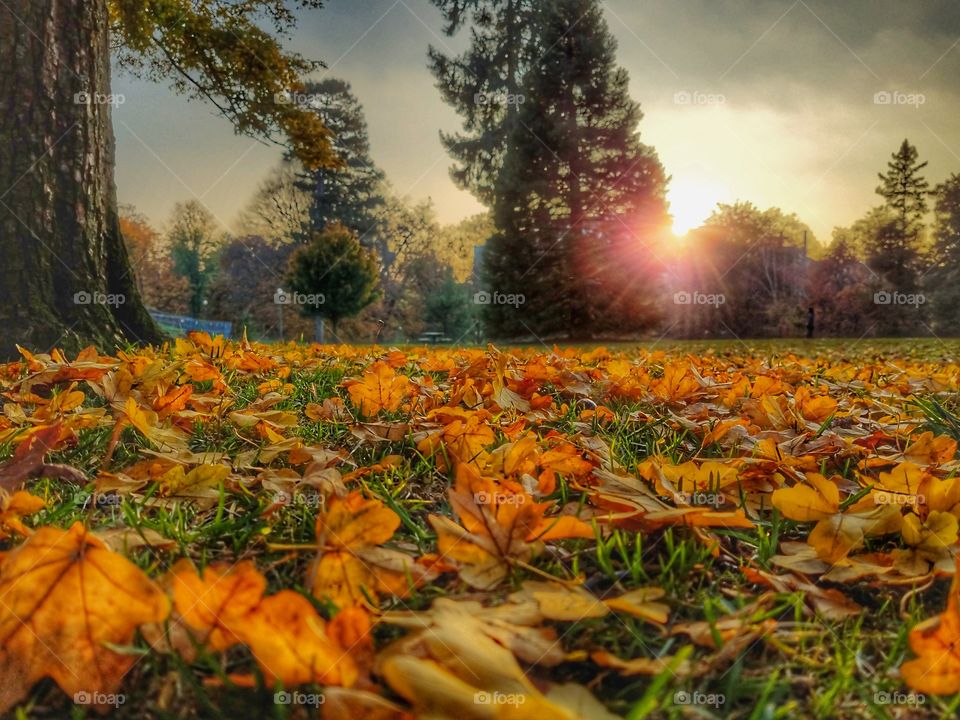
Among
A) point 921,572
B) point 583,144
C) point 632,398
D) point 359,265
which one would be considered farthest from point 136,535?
point 359,265

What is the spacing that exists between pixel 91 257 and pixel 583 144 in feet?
58.1

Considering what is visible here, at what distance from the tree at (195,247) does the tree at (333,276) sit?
41.6ft

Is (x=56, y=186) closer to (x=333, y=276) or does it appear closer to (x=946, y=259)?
(x=333, y=276)

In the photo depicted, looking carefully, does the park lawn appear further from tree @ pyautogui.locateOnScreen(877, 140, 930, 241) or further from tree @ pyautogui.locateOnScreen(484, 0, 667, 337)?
tree @ pyautogui.locateOnScreen(877, 140, 930, 241)

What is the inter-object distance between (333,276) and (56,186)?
20.2 m

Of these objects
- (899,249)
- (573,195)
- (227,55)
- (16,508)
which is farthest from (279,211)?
(16,508)

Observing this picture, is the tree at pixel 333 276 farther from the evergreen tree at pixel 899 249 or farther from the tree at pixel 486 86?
the evergreen tree at pixel 899 249

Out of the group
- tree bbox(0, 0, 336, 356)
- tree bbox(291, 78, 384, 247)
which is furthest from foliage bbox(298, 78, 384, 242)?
tree bbox(0, 0, 336, 356)

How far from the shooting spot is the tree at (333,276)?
76.2ft

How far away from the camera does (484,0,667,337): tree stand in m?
18.1

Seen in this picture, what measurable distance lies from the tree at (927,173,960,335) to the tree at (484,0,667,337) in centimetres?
1391

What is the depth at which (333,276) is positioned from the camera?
2353 cm

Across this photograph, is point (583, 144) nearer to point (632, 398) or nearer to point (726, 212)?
point (726, 212)

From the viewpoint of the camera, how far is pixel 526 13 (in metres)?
19.5
